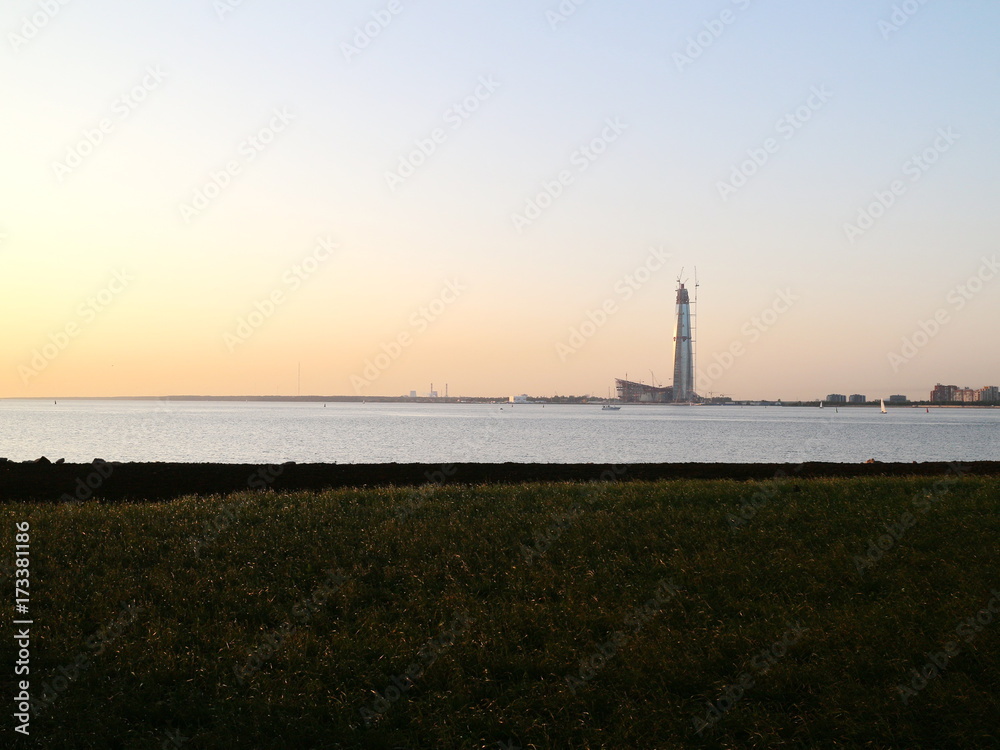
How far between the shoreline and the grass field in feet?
15.7

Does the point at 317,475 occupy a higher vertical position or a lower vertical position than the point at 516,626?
higher

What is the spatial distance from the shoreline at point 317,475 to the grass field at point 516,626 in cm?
478

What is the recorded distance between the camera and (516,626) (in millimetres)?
11391

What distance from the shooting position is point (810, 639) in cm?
1073

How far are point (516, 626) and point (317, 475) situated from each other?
1668cm

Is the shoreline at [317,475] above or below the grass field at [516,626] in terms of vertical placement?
above

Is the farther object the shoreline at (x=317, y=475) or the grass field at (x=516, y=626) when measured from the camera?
the shoreline at (x=317, y=475)

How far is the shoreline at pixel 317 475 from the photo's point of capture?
21953 mm

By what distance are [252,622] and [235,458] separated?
48513 millimetres

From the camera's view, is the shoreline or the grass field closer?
the grass field

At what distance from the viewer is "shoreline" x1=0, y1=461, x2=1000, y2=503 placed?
72.0 feet

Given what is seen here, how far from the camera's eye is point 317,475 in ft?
87.2

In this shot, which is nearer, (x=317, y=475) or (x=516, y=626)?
(x=516, y=626)

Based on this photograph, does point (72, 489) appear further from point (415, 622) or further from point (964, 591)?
point (964, 591)
